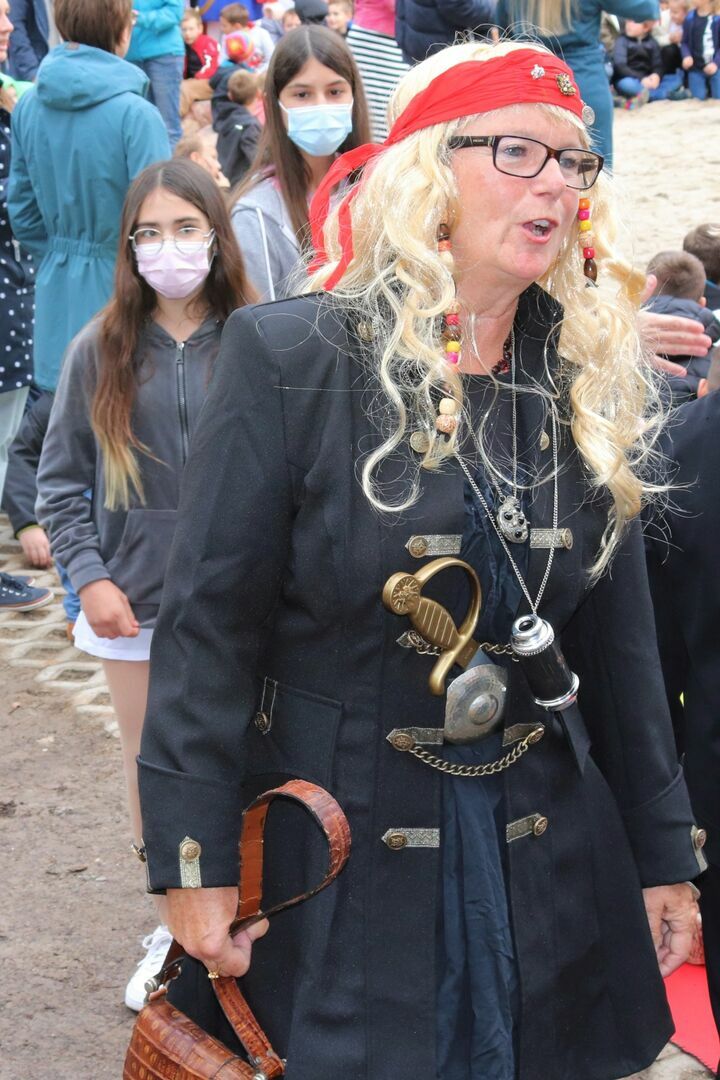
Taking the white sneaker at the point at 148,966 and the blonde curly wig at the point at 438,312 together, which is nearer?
the blonde curly wig at the point at 438,312

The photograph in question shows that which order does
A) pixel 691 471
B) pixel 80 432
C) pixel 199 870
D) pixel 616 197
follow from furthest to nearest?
pixel 80 432 < pixel 691 471 < pixel 616 197 < pixel 199 870

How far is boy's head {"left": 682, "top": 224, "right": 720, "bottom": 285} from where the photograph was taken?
7.10 metres

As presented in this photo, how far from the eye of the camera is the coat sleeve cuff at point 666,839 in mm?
2402

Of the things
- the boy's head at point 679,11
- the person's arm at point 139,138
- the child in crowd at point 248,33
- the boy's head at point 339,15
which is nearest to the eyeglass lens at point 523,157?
the person's arm at point 139,138

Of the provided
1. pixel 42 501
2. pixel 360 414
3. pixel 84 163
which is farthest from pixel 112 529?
pixel 84 163

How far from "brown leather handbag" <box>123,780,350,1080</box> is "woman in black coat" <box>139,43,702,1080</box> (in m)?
0.04

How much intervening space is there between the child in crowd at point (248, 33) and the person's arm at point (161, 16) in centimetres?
305

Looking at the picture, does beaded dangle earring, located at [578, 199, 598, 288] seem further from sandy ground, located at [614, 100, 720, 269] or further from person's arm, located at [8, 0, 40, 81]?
person's arm, located at [8, 0, 40, 81]

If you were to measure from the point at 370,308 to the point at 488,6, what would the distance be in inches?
165

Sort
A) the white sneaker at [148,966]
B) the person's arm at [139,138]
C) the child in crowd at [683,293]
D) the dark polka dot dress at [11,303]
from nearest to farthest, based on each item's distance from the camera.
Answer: the white sneaker at [148,966] → the person's arm at [139,138] → the child in crowd at [683,293] → the dark polka dot dress at [11,303]

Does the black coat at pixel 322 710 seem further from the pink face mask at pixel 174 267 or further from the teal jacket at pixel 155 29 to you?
the teal jacket at pixel 155 29

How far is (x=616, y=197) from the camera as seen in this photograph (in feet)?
8.04

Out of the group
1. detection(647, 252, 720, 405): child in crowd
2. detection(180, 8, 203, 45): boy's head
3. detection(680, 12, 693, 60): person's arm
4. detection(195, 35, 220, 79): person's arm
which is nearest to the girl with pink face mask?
detection(647, 252, 720, 405): child in crowd

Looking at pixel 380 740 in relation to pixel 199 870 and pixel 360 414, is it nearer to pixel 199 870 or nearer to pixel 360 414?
pixel 199 870
